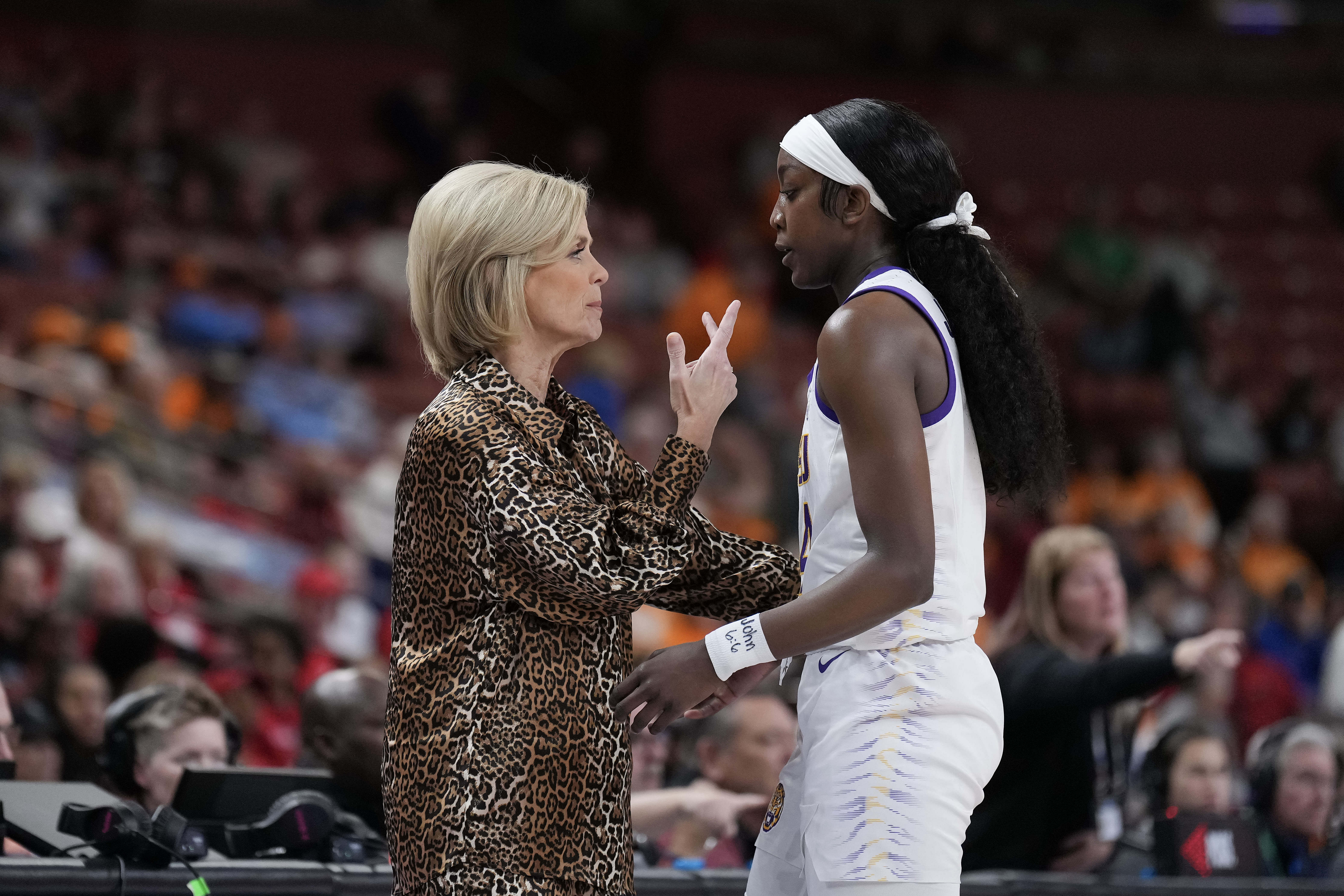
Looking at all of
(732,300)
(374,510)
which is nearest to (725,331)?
(374,510)

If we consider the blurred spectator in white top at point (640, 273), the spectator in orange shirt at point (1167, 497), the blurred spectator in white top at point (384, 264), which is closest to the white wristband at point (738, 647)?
the blurred spectator in white top at point (384, 264)

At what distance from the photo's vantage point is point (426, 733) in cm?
231

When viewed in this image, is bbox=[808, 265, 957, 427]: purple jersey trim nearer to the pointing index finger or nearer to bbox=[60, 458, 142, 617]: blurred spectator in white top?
the pointing index finger

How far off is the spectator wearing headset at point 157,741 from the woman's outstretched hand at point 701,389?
191 centimetres

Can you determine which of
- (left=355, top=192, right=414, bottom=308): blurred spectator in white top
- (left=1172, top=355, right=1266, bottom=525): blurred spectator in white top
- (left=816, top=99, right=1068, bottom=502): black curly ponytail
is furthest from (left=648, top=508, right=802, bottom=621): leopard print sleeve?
(left=1172, top=355, right=1266, bottom=525): blurred spectator in white top

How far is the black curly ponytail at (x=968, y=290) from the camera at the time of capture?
243 cm

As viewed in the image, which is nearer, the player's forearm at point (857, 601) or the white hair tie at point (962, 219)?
the player's forearm at point (857, 601)

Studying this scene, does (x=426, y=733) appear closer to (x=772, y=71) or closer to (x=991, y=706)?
(x=991, y=706)

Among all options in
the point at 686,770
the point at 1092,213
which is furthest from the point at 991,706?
the point at 1092,213

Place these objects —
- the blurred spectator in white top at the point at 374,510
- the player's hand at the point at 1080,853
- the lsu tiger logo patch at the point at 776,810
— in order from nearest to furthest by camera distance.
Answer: the lsu tiger logo patch at the point at 776,810 → the player's hand at the point at 1080,853 → the blurred spectator in white top at the point at 374,510

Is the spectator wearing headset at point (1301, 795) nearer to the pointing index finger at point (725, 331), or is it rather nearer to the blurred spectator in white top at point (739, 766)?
the blurred spectator in white top at point (739, 766)

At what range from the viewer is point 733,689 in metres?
2.50

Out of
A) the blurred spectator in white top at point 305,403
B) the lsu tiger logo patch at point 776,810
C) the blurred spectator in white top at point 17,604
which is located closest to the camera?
the lsu tiger logo patch at point 776,810

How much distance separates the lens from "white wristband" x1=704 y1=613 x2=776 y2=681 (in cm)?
231
